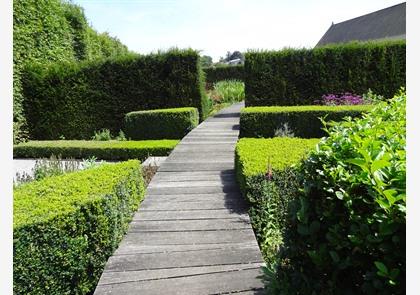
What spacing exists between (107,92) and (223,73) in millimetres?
17220

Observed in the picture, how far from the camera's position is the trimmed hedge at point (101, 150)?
908cm

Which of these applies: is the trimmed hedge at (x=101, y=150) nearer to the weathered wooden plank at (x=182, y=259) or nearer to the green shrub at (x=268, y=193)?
the green shrub at (x=268, y=193)

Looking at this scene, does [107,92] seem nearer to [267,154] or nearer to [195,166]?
[195,166]

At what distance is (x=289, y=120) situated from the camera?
28.1 feet

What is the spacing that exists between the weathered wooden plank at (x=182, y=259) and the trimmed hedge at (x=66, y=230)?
0.18m

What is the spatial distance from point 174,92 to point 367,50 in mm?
7528

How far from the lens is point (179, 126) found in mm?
10734

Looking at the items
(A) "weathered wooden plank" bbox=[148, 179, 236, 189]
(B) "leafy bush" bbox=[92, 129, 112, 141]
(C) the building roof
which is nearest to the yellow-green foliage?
(A) "weathered wooden plank" bbox=[148, 179, 236, 189]

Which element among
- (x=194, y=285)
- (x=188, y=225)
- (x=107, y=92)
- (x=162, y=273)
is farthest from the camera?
(x=107, y=92)

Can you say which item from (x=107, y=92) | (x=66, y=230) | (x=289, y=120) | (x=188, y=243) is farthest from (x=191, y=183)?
(x=107, y=92)

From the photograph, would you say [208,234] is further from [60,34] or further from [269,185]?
[60,34]

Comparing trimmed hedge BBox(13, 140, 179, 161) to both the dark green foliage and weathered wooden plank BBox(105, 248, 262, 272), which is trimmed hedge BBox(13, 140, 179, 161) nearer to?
weathered wooden plank BBox(105, 248, 262, 272)

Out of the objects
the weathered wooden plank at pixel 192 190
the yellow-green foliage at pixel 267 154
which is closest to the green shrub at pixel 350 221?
the yellow-green foliage at pixel 267 154

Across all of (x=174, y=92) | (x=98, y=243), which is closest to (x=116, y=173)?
(x=98, y=243)
